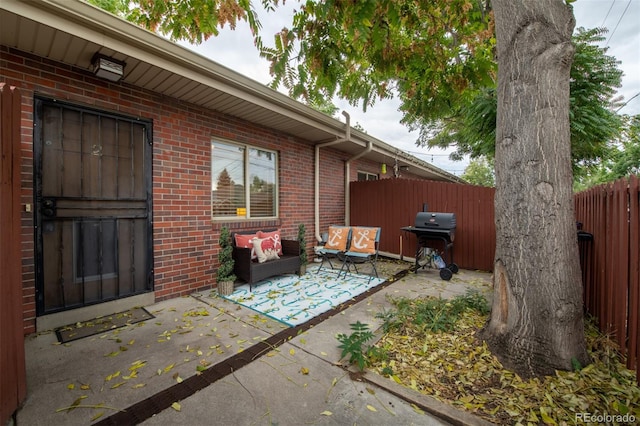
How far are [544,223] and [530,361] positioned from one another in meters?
1.06

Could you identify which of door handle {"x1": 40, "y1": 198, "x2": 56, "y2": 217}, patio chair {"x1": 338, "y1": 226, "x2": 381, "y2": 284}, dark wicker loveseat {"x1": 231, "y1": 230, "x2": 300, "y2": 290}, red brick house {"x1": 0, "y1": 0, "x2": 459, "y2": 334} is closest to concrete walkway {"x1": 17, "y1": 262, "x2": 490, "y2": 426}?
red brick house {"x1": 0, "y1": 0, "x2": 459, "y2": 334}

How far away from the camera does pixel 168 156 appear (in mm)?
3707

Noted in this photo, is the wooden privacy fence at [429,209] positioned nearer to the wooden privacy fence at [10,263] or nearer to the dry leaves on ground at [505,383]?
the dry leaves on ground at [505,383]

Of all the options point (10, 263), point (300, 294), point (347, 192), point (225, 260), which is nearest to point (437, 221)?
point (347, 192)

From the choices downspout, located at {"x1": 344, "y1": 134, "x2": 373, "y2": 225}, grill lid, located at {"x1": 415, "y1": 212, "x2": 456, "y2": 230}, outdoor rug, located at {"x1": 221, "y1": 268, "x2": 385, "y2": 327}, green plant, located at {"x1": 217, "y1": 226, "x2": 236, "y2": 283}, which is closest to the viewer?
outdoor rug, located at {"x1": 221, "y1": 268, "x2": 385, "y2": 327}

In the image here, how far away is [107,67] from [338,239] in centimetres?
421

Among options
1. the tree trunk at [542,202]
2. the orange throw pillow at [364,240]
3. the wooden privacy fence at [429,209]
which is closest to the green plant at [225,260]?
the orange throw pillow at [364,240]

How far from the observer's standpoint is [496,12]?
2.25 meters

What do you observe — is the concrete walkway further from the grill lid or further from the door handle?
the grill lid

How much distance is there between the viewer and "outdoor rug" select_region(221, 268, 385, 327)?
3260 mm

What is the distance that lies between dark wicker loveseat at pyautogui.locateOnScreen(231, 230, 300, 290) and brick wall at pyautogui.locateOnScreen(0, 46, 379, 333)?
0.42 metres

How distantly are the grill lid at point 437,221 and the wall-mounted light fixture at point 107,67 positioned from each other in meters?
5.18

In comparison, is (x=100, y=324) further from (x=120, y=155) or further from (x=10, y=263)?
(x=120, y=155)

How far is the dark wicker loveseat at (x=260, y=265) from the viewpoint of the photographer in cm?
398
